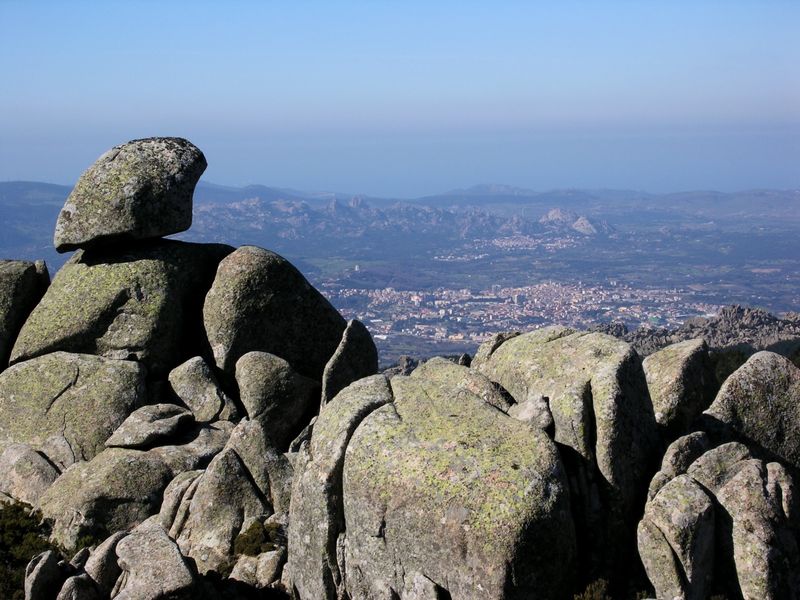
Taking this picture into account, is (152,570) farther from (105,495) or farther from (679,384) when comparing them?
(679,384)

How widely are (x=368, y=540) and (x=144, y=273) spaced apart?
1752 centimetres

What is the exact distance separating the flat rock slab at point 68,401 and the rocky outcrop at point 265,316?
342 centimetres

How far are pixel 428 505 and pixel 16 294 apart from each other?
2289cm

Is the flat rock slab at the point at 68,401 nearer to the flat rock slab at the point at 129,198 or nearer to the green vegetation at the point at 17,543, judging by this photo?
the green vegetation at the point at 17,543

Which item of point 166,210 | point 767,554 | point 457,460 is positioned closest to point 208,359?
point 166,210

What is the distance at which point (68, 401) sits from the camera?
30.2 metres

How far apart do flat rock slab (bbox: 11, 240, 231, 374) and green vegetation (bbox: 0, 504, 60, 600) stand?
8.24m

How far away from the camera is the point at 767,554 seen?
18438mm

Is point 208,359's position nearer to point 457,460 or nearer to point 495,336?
point 495,336

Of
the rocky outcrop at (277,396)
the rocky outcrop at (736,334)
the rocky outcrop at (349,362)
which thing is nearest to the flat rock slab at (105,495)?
the rocky outcrop at (277,396)

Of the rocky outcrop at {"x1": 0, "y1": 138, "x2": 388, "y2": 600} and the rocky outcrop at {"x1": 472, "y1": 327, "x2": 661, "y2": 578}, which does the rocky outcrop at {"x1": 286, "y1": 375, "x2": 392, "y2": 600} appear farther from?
the rocky outcrop at {"x1": 472, "y1": 327, "x2": 661, "y2": 578}

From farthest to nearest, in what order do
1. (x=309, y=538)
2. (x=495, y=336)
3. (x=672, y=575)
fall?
(x=495, y=336) < (x=309, y=538) < (x=672, y=575)

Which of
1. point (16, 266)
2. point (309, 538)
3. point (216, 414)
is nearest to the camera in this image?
point (309, 538)

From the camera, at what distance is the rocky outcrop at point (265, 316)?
32375 mm
